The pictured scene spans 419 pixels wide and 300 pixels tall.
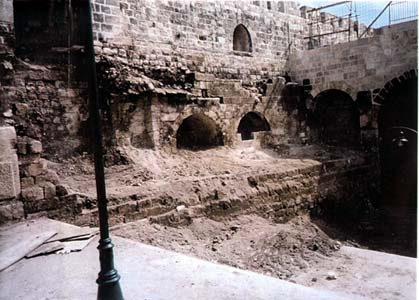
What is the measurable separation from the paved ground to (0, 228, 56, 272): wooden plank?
3.5 inches

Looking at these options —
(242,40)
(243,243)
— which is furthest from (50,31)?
(242,40)

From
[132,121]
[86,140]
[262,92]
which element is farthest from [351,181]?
[86,140]

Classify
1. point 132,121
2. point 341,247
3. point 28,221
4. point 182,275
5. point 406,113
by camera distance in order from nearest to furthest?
point 182,275, point 28,221, point 341,247, point 132,121, point 406,113

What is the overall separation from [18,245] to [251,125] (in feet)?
32.5

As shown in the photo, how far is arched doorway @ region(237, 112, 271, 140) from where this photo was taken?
43.3ft

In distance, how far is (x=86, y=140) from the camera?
8711mm

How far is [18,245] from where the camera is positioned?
4.40 metres

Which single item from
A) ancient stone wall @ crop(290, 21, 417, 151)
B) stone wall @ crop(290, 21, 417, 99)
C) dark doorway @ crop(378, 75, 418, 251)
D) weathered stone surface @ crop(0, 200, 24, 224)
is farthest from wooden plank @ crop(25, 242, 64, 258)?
stone wall @ crop(290, 21, 417, 99)

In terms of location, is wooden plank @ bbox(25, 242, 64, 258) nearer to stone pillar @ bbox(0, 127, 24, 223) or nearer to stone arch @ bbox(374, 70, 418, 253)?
stone pillar @ bbox(0, 127, 24, 223)

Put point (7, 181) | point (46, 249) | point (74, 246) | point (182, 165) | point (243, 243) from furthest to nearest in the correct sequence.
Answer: point (182, 165) < point (243, 243) < point (7, 181) < point (74, 246) < point (46, 249)

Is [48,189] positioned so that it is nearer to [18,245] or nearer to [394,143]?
[18,245]

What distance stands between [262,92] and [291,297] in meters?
11.2

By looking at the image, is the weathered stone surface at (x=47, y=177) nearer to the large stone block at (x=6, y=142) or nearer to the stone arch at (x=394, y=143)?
the large stone block at (x=6, y=142)

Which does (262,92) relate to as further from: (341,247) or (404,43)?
(341,247)
